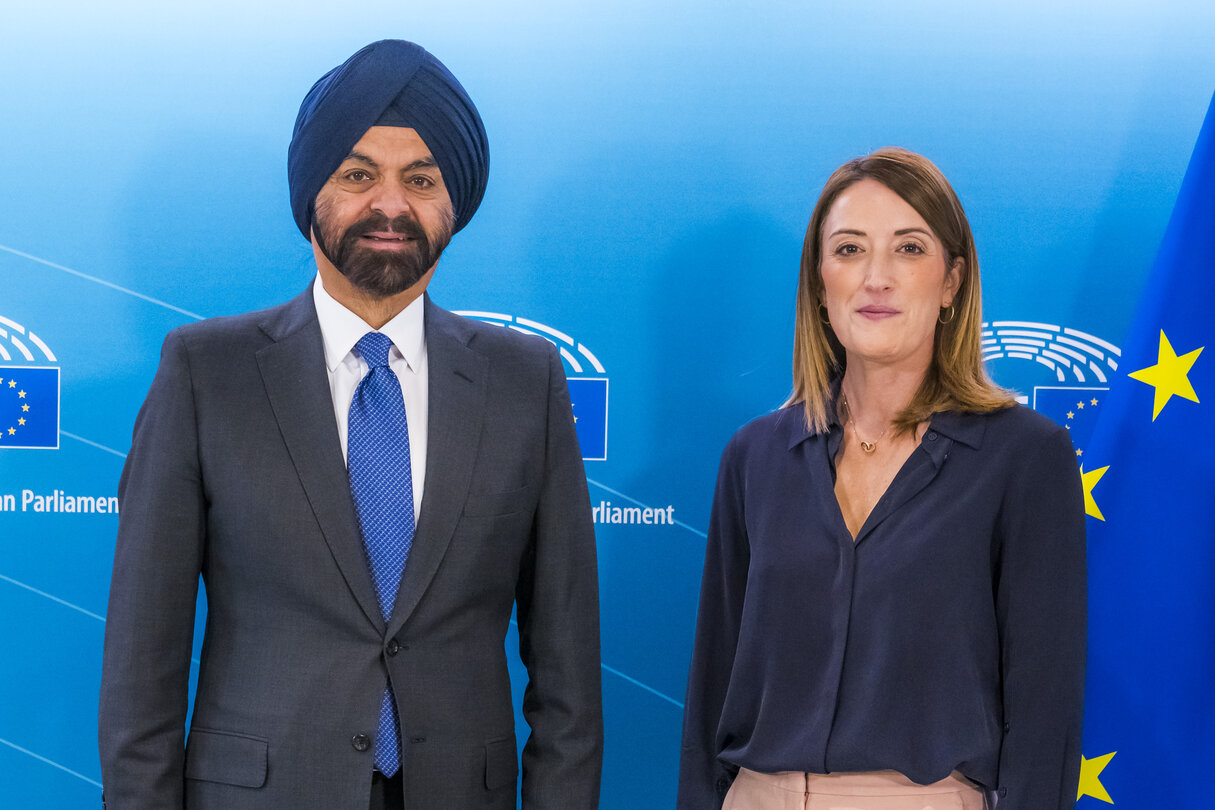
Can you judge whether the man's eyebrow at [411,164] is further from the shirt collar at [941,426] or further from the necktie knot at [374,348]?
the shirt collar at [941,426]

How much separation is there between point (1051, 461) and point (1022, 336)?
1.12 meters

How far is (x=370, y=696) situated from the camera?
6.19 ft

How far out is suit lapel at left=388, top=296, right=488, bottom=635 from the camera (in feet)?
6.26

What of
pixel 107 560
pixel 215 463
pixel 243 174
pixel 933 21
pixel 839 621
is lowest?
pixel 107 560

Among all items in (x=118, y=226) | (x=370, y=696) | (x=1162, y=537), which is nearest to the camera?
(x=370, y=696)

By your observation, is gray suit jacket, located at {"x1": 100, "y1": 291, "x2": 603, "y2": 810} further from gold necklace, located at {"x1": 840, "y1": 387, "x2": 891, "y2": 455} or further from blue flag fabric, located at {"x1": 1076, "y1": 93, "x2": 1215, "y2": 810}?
blue flag fabric, located at {"x1": 1076, "y1": 93, "x2": 1215, "y2": 810}

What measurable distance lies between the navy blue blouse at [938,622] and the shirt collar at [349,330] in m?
0.77

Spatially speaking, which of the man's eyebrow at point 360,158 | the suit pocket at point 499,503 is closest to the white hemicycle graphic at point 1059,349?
the suit pocket at point 499,503

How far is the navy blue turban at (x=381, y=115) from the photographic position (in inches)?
79.8

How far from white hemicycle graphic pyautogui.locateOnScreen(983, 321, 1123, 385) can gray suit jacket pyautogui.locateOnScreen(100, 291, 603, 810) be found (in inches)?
62.7

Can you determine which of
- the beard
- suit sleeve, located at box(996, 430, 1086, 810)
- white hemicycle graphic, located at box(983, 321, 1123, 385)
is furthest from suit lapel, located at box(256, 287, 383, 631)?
white hemicycle graphic, located at box(983, 321, 1123, 385)

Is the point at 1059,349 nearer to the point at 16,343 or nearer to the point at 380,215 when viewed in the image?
the point at 380,215

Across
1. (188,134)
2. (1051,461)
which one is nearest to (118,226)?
(188,134)

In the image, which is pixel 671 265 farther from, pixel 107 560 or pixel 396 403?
pixel 107 560
